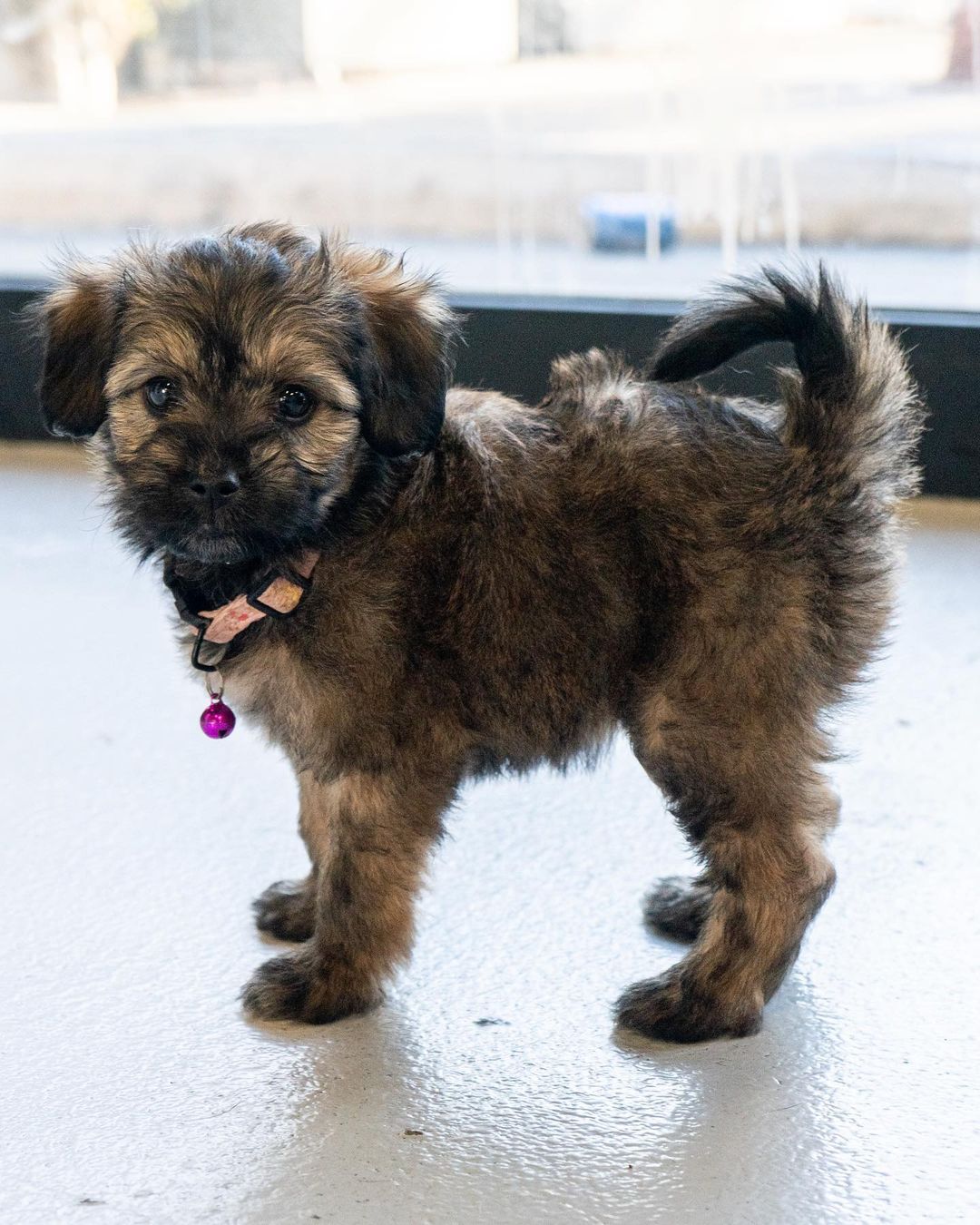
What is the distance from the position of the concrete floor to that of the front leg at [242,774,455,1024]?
36mm

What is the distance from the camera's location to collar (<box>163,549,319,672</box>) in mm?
1511

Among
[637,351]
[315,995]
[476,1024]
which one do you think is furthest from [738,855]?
[637,351]

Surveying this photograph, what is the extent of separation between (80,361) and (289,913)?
2.27 feet

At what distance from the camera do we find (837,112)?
3367 mm

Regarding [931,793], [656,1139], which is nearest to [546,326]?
[931,793]

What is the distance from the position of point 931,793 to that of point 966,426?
1.29 meters

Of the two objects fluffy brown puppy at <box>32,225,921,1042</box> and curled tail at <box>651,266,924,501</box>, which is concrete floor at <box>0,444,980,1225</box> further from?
curled tail at <box>651,266,924,501</box>

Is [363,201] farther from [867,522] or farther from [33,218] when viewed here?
[867,522]

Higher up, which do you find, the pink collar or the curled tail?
the curled tail

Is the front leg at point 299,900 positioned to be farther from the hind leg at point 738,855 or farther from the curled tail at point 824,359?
the curled tail at point 824,359

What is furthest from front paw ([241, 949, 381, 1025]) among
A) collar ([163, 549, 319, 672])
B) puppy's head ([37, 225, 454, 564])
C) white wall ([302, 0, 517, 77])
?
white wall ([302, 0, 517, 77])

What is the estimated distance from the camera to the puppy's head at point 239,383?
1.42 m

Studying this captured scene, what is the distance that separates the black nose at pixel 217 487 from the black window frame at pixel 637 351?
5.20 ft

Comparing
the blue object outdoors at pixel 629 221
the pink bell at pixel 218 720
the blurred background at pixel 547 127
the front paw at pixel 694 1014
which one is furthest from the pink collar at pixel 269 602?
the blue object outdoors at pixel 629 221
